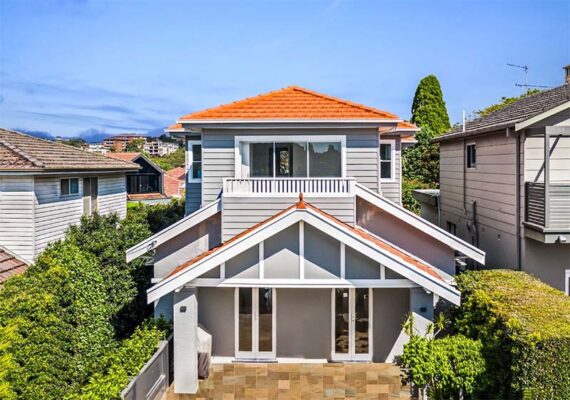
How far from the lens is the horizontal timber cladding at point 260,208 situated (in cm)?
1282

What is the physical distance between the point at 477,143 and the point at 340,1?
24.1 feet

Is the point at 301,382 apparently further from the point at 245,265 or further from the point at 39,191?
the point at 39,191

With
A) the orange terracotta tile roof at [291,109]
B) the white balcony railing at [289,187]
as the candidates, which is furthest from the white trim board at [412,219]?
the orange terracotta tile roof at [291,109]

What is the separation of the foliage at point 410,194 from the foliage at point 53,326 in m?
20.0

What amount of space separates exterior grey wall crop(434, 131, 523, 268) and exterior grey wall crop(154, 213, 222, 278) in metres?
8.93

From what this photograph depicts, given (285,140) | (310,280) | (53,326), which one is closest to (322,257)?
(310,280)

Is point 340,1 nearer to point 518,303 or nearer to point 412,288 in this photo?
point 412,288

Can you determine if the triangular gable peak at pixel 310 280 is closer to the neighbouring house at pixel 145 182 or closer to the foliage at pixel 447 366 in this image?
the foliage at pixel 447 366

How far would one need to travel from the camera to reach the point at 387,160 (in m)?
16.7

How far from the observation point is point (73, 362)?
493 inches

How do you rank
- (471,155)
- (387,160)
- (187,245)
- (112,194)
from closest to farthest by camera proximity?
(187,245) < (387,160) < (471,155) < (112,194)

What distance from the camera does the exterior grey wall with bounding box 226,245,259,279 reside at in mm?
10891

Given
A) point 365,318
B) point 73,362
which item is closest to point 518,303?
point 365,318

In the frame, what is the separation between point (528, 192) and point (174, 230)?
10.3 m
